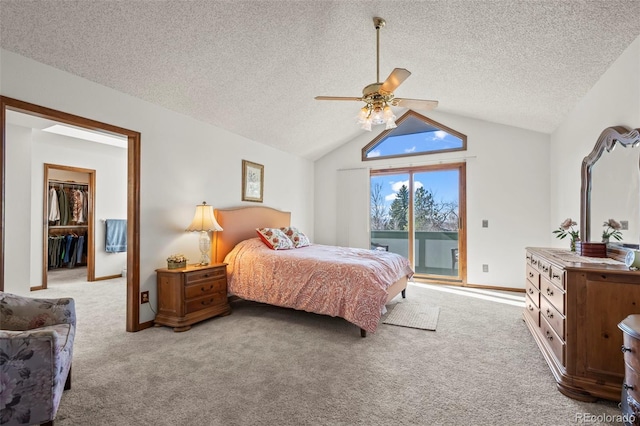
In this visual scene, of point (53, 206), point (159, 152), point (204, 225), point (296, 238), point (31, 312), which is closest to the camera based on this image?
point (31, 312)

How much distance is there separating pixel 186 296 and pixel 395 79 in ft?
9.73

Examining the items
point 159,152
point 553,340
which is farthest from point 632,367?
point 159,152

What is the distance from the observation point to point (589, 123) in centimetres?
307

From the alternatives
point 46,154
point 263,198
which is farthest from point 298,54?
point 46,154

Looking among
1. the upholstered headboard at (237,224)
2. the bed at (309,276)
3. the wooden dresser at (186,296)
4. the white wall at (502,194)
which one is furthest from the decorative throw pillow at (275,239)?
the white wall at (502,194)

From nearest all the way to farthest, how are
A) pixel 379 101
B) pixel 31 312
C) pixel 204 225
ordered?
1. pixel 31 312
2. pixel 379 101
3. pixel 204 225

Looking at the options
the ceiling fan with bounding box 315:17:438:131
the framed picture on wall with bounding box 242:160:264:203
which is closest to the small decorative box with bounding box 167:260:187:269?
the framed picture on wall with bounding box 242:160:264:203

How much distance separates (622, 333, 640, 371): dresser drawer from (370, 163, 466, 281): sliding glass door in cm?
388

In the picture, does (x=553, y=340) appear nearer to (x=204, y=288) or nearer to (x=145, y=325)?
(x=204, y=288)

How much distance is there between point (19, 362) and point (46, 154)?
5.40 meters

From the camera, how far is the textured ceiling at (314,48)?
2227mm

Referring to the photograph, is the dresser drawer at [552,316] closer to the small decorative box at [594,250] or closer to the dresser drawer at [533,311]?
the dresser drawer at [533,311]

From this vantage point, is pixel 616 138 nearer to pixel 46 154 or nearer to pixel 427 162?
pixel 427 162

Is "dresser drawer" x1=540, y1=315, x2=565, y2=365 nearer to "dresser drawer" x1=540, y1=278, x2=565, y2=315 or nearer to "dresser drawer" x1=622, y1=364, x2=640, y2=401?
"dresser drawer" x1=540, y1=278, x2=565, y2=315
